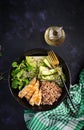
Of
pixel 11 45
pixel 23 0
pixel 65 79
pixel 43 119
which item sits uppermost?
pixel 23 0

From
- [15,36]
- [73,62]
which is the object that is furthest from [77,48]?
[15,36]

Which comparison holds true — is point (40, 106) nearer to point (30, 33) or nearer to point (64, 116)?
point (64, 116)

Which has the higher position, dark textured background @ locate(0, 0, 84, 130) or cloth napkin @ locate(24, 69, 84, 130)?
dark textured background @ locate(0, 0, 84, 130)

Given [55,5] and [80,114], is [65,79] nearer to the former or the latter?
[80,114]

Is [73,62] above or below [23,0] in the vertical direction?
below

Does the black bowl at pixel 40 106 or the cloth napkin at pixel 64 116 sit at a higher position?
the black bowl at pixel 40 106
